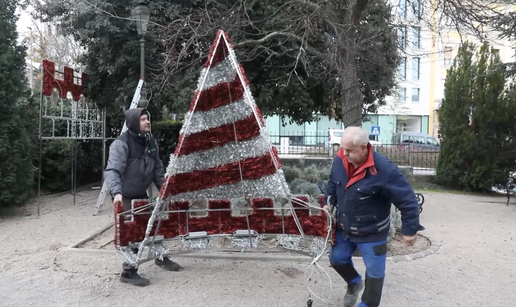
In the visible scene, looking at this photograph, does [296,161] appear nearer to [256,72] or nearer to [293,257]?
[256,72]

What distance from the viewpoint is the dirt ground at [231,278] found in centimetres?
423

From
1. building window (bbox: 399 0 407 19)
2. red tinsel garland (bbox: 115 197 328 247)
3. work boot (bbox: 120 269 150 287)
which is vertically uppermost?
building window (bbox: 399 0 407 19)

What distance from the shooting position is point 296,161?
1271cm

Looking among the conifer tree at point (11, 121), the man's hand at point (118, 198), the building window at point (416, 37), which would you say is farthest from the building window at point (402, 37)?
the conifer tree at point (11, 121)

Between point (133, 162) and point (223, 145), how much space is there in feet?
3.22

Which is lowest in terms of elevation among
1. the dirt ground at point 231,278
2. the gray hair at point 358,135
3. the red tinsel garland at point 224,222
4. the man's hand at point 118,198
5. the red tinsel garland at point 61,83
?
the dirt ground at point 231,278

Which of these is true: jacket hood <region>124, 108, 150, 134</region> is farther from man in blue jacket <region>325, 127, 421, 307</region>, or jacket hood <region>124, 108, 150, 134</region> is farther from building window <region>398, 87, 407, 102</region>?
building window <region>398, 87, 407, 102</region>

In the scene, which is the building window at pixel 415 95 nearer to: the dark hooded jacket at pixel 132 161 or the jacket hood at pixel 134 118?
the dark hooded jacket at pixel 132 161

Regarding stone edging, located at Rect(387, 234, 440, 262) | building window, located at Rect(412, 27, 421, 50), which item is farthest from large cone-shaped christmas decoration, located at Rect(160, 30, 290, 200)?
building window, located at Rect(412, 27, 421, 50)

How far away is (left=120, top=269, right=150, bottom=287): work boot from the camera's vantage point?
14.8ft

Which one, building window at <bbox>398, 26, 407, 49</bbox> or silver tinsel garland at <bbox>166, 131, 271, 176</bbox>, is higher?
building window at <bbox>398, 26, 407, 49</bbox>

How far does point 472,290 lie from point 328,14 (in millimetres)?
4704

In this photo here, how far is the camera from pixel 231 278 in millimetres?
4793

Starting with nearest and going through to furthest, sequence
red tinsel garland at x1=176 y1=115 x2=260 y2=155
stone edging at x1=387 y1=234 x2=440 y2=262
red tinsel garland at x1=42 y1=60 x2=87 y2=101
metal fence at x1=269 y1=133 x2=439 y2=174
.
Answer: red tinsel garland at x1=176 y1=115 x2=260 y2=155, stone edging at x1=387 y1=234 x2=440 y2=262, red tinsel garland at x1=42 y1=60 x2=87 y2=101, metal fence at x1=269 y1=133 x2=439 y2=174
